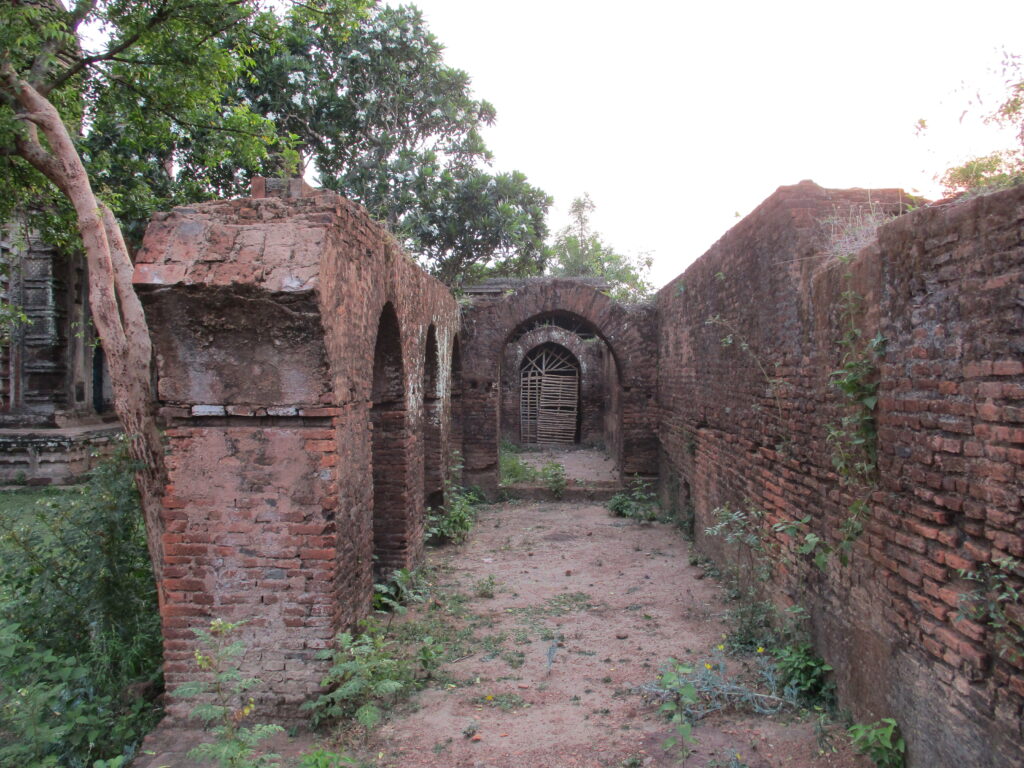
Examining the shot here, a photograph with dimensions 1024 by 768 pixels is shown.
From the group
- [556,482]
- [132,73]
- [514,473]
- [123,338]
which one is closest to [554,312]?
[556,482]

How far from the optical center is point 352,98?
1733cm

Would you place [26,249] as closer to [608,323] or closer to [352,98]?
[352,98]

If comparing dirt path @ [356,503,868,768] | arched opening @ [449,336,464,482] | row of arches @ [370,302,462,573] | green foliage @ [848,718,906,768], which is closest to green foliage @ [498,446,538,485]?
arched opening @ [449,336,464,482]

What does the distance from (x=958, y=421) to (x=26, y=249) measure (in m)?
16.6

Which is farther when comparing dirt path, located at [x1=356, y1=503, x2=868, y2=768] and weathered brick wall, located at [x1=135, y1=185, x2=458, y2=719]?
weathered brick wall, located at [x1=135, y1=185, x2=458, y2=719]

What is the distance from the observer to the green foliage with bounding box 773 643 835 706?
3994mm

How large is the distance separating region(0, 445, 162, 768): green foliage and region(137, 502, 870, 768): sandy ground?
0.64 metres

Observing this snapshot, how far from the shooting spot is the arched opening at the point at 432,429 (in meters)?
8.58

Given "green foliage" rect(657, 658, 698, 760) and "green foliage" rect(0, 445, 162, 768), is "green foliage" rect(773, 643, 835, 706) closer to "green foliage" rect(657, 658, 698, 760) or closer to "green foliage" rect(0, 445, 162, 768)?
"green foliage" rect(657, 658, 698, 760)

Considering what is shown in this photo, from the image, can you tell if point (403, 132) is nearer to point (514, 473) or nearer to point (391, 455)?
point (514, 473)

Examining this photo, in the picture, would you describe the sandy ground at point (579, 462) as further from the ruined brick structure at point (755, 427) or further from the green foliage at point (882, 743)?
the green foliage at point (882, 743)

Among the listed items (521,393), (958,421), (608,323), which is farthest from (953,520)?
(521,393)

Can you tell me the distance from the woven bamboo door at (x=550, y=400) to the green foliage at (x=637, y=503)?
7610mm

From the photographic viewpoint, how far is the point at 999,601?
7.68 feet
